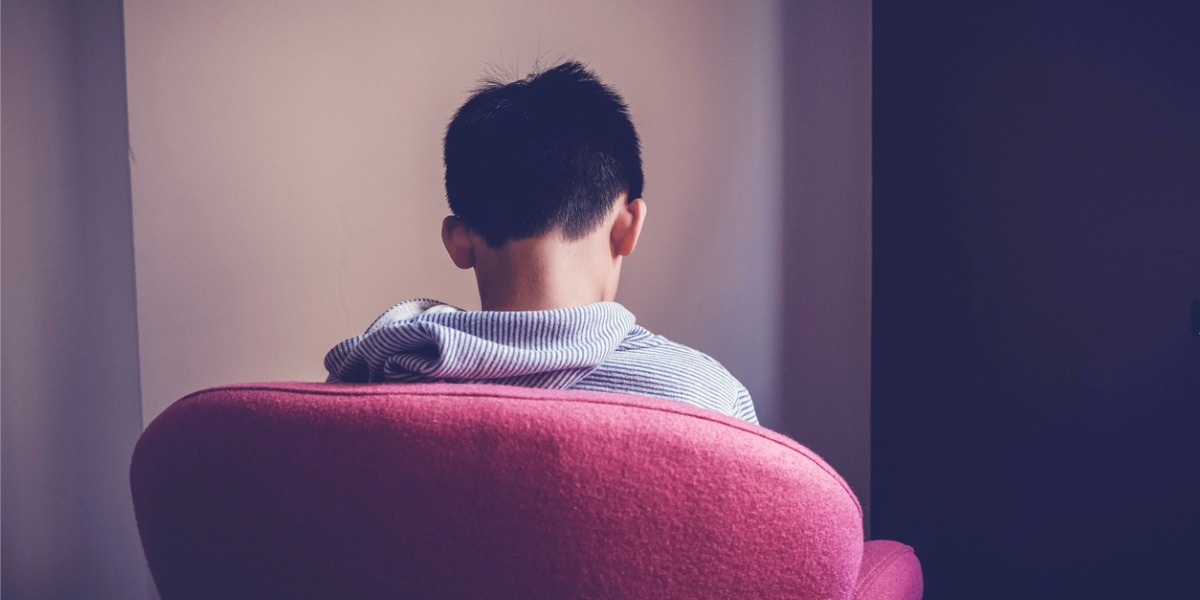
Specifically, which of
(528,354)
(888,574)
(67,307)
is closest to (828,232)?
(888,574)

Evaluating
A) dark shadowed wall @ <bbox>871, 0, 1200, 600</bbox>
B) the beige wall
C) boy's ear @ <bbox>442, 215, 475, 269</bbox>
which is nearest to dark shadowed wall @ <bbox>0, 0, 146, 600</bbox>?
the beige wall

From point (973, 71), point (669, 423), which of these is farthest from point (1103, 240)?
point (669, 423)

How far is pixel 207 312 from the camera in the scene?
1190mm

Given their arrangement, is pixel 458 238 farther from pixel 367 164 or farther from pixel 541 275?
pixel 367 164

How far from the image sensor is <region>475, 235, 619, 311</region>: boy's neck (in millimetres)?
712

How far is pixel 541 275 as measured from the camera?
0.72 metres

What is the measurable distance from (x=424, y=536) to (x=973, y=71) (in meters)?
1.12

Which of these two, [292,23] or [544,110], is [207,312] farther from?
[544,110]

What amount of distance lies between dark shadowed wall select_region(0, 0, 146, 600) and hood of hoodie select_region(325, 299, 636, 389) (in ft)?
2.99

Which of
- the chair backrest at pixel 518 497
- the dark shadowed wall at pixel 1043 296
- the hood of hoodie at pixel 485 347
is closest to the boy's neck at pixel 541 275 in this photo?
the hood of hoodie at pixel 485 347

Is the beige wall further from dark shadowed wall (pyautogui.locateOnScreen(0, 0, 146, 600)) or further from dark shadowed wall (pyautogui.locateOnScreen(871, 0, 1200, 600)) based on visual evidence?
dark shadowed wall (pyautogui.locateOnScreen(871, 0, 1200, 600))

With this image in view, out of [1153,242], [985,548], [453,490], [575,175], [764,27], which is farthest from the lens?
[764,27]

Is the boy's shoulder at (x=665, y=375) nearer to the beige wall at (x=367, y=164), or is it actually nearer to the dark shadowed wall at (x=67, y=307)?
the beige wall at (x=367, y=164)

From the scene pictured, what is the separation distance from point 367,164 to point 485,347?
869 mm
